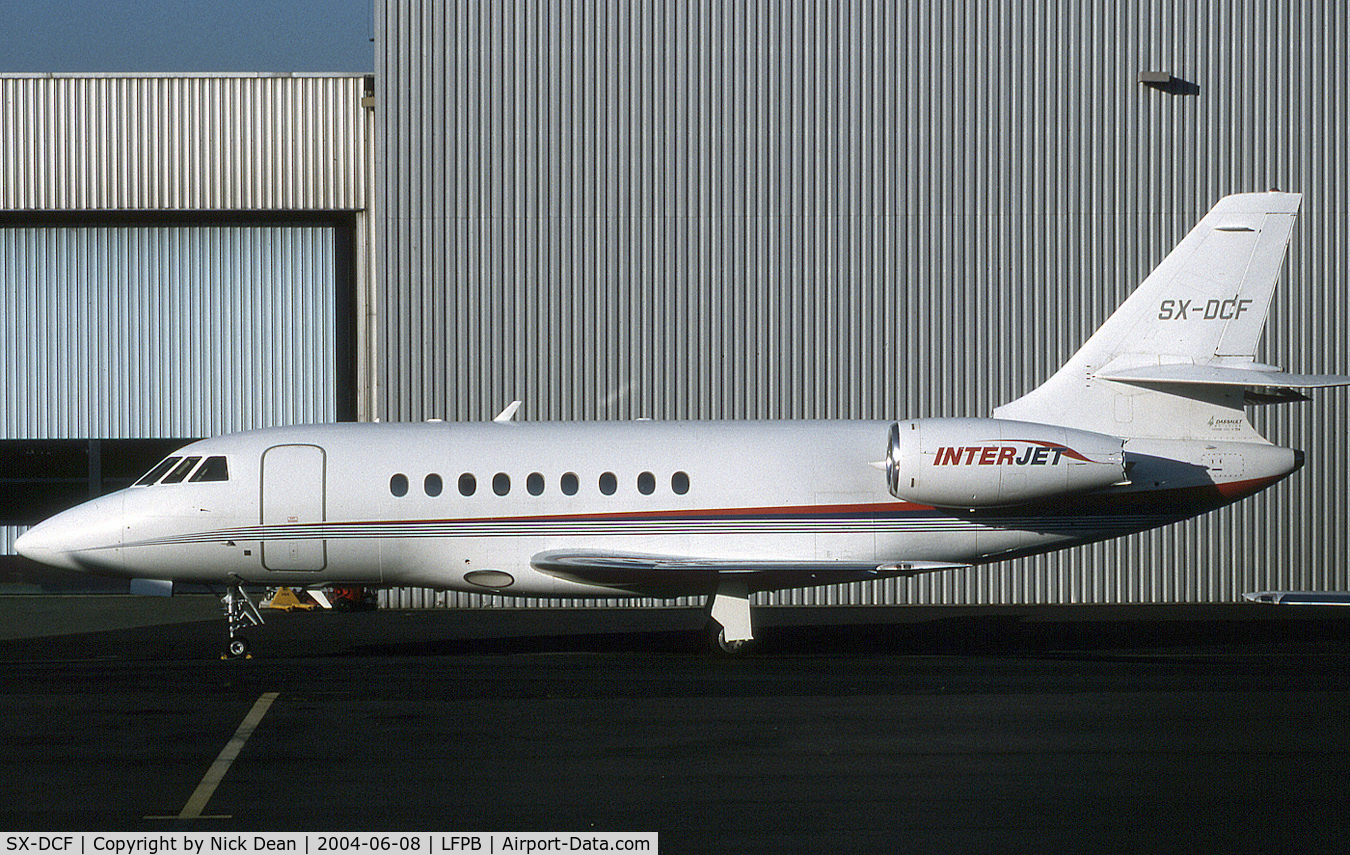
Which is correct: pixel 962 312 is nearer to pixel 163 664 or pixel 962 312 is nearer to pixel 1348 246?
pixel 1348 246

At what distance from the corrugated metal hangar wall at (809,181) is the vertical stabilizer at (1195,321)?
19.8 ft

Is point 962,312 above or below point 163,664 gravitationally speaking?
above

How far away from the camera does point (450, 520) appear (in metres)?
16.3

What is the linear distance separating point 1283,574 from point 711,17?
13.4 m

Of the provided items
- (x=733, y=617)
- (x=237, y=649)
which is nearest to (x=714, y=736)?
(x=733, y=617)

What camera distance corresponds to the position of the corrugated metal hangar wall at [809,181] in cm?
2298

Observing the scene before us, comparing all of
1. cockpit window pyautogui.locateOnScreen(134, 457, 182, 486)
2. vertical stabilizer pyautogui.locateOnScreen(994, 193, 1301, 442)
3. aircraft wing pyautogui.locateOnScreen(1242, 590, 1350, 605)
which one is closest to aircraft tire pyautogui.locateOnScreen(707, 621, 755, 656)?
vertical stabilizer pyautogui.locateOnScreen(994, 193, 1301, 442)

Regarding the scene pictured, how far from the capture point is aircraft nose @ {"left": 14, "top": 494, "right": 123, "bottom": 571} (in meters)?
15.8

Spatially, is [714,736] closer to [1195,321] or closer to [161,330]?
[1195,321]

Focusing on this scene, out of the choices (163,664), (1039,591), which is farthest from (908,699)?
(1039,591)

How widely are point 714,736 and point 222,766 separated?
394 cm

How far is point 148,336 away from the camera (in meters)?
25.3

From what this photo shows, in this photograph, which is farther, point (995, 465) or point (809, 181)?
point (809, 181)
